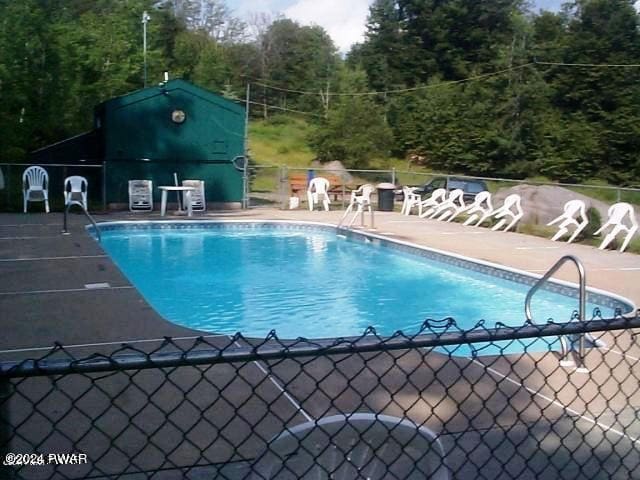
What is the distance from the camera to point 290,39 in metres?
41.2

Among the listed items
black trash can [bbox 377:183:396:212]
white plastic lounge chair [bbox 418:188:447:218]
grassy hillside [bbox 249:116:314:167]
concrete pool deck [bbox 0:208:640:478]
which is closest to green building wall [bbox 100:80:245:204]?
black trash can [bbox 377:183:396:212]

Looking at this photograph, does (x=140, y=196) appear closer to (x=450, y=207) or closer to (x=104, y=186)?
(x=104, y=186)

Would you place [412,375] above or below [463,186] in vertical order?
below

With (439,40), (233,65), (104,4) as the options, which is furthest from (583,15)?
→ (104,4)

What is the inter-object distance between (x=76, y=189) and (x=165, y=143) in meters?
2.67

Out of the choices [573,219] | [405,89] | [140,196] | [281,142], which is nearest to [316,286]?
[573,219]

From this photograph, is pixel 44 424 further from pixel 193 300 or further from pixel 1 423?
pixel 193 300

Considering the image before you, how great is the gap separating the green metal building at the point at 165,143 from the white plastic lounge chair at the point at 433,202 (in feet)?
15.4

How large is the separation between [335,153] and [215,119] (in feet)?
42.1

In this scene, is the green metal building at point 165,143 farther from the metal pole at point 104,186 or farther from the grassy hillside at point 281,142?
the grassy hillside at point 281,142

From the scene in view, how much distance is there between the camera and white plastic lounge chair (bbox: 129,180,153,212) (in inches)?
685

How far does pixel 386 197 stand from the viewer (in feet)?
64.3

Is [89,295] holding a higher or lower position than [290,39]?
lower

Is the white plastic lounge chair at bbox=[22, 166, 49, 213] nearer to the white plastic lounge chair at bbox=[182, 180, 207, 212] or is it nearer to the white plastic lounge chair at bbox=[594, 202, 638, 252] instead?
the white plastic lounge chair at bbox=[182, 180, 207, 212]
